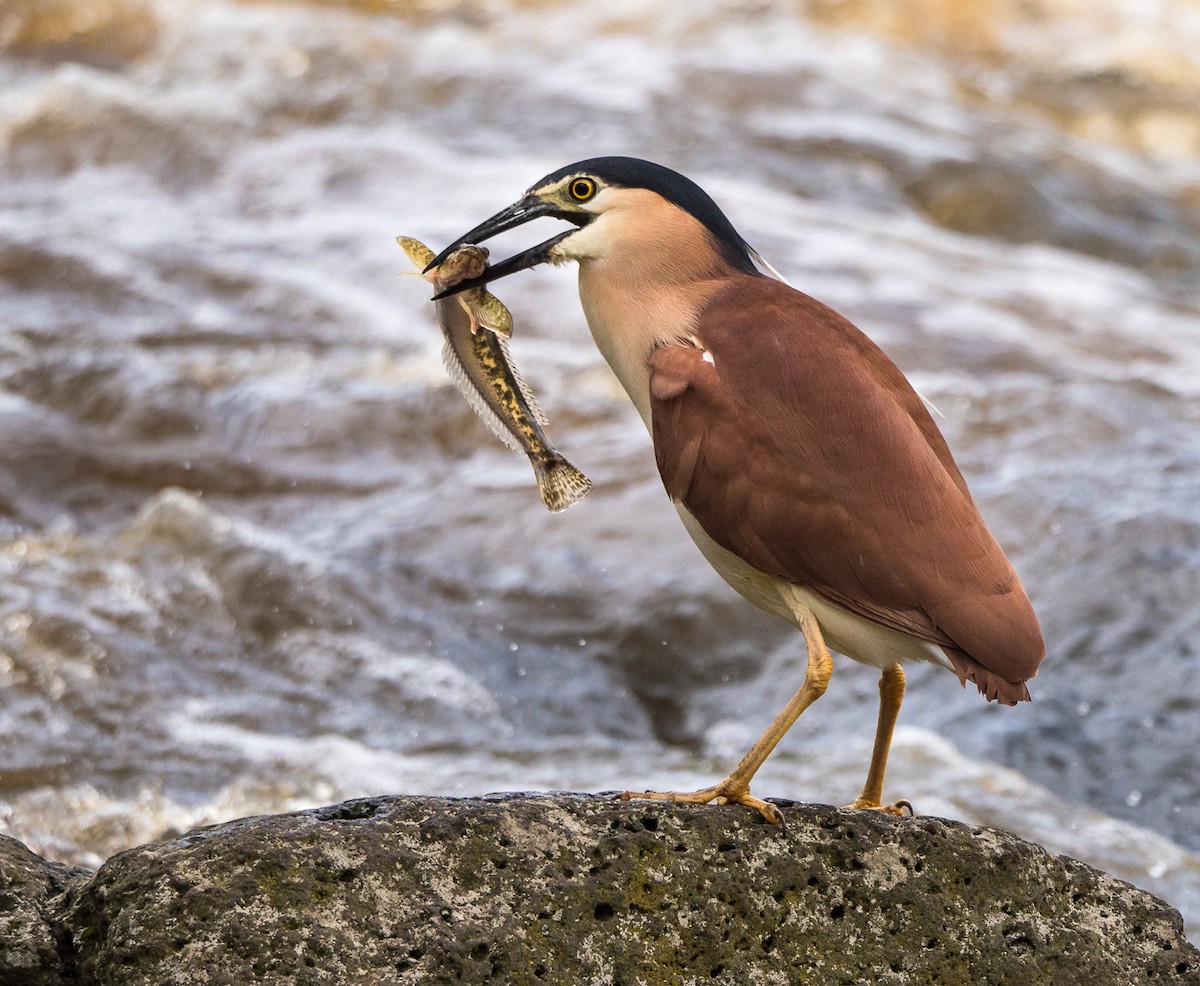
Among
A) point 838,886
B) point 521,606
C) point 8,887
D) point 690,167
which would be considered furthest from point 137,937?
point 690,167

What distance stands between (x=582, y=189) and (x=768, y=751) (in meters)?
1.34

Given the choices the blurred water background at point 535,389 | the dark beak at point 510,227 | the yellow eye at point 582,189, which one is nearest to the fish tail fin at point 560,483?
the dark beak at point 510,227

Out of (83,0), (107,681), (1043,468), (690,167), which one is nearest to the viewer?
(107,681)

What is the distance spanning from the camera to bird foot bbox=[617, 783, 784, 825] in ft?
10.1

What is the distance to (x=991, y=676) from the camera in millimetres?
3266

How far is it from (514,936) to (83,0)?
1535 cm

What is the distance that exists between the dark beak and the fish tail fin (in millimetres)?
476

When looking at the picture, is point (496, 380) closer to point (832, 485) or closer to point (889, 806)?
point (832, 485)

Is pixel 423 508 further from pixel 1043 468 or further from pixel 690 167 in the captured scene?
pixel 690 167

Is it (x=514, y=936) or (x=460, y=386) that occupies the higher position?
(x=460, y=386)

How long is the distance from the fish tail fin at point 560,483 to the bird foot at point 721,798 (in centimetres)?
90

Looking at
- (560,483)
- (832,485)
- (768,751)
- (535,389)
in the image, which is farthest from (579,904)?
(535,389)

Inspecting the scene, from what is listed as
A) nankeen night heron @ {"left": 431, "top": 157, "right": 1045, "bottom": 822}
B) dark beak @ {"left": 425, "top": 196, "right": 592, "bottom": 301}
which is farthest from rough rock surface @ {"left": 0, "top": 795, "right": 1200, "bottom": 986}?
dark beak @ {"left": 425, "top": 196, "right": 592, "bottom": 301}

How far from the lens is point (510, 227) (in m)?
3.61
